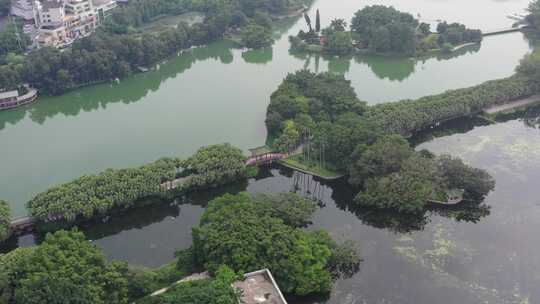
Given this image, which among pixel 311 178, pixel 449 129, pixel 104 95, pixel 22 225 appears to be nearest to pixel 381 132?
pixel 311 178

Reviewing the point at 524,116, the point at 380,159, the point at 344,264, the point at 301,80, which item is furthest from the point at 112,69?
the point at 524,116

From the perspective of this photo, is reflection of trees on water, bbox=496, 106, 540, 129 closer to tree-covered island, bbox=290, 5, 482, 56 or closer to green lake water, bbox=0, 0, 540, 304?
green lake water, bbox=0, 0, 540, 304

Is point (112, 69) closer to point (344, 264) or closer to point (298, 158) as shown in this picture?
point (298, 158)

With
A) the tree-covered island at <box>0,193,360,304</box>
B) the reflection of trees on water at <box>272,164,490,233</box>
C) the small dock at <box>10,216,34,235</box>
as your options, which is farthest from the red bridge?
the small dock at <box>10,216,34,235</box>

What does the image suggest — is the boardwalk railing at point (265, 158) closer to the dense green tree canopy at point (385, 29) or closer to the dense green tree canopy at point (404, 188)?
the dense green tree canopy at point (404, 188)

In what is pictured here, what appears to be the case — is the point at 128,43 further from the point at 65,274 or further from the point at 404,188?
the point at 65,274

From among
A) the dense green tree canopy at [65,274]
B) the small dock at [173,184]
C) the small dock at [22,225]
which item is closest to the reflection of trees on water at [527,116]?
the small dock at [173,184]
